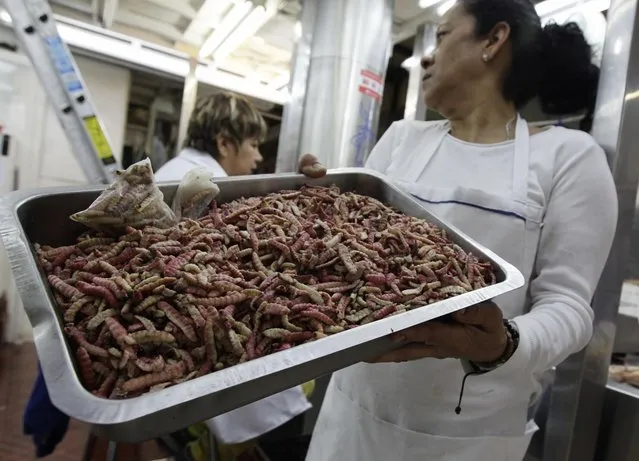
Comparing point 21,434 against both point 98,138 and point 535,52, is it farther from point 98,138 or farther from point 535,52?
point 535,52

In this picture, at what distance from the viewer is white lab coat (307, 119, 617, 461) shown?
0.80m

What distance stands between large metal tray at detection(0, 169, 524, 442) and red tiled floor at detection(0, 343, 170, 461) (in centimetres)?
142

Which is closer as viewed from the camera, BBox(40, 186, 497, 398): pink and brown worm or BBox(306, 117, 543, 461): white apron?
BBox(40, 186, 497, 398): pink and brown worm

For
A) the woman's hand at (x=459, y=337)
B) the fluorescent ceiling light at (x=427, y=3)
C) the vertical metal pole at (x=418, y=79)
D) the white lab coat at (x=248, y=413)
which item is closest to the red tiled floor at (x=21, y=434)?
the white lab coat at (x=248, y=413)

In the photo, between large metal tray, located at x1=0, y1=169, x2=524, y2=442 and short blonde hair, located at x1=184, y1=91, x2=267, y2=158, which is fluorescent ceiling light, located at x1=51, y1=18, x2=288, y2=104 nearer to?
short blonde hair, located at x1=184, y1=91, x2=267, y2=158

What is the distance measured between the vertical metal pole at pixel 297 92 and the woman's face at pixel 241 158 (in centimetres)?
21

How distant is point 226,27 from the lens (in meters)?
2.57

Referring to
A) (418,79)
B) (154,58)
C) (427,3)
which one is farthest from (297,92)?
(154,58)

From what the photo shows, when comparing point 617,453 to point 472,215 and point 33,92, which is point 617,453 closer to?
point 472,215

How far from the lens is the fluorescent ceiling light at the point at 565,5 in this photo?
1.40 meters

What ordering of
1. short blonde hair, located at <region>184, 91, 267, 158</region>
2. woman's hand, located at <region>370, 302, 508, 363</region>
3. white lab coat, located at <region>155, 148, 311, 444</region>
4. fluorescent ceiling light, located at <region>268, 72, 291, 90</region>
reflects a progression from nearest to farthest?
woman's hand, located at <region>370, 302, 508, 363</region> → white lab coat, located at <region>155, 148, 311, 444</region> → short blonde hair, located at <region>184, 91, 267, 158</region> → fluorescent ceiling light, located at <region>268, 72, 291, 90</region>

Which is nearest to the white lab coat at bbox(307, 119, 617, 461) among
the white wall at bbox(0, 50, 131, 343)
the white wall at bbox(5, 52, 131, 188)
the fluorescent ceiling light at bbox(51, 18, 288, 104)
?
the fluorescent ceiling light at bbox(51, 18, 288, 104)

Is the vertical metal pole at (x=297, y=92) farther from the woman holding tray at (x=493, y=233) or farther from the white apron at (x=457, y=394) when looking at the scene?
the white apron at (x=457, y=394)

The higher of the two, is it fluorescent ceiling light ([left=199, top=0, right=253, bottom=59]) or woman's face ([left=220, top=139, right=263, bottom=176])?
fluorescent ceiling light ([left=199, top=0, right=253, bottom=59])
